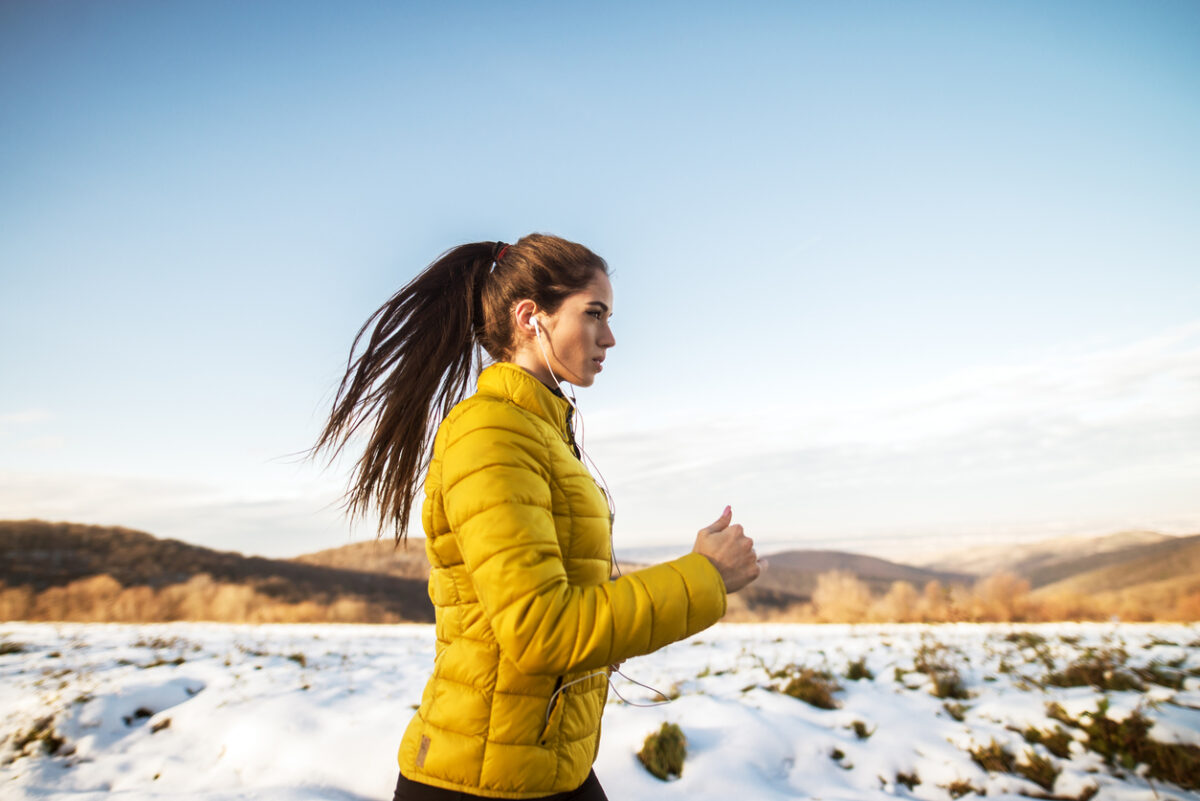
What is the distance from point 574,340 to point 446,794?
120 centimetres

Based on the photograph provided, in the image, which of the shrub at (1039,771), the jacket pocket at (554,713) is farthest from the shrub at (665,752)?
the jacket pocket at (554,713)

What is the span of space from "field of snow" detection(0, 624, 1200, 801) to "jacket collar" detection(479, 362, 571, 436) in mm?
2860

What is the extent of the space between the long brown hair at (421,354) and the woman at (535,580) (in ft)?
0.88

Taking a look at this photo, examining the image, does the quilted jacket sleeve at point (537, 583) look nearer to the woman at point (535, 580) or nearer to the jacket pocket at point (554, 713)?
the woman at point (535, 580)

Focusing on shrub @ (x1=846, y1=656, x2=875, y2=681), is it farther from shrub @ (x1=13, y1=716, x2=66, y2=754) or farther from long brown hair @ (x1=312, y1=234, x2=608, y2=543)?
shrub @ (x1=13, y1=716, x2=66, y2=754)

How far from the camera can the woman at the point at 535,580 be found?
1301 mm

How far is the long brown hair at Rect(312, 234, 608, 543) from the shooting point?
7.36 ft

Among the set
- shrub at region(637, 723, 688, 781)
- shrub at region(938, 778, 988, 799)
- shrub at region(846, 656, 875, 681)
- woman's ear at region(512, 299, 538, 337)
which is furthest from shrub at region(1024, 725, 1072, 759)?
woman's ear at region(512, 299, 538, 337)

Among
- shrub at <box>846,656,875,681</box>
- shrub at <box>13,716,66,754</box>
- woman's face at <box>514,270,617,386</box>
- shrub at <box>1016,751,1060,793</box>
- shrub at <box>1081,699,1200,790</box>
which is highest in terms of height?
woman's face at <box>514,270,617,386</box>

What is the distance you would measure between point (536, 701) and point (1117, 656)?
222 inches

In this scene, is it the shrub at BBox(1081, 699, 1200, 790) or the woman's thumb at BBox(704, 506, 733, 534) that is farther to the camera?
the shrub at BBox(1081, 699, 1200, 790)

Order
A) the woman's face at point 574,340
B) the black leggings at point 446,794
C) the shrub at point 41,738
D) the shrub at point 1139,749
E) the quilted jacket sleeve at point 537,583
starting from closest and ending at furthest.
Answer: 1. the quilted jacket sleeve at point 537,583
2. the black leggings at point 446,794
3. the woman's face at point 574,340
4. the shrub at point 1139,749
5. the shrub at point 41,738

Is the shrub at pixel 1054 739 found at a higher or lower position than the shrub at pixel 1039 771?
higher

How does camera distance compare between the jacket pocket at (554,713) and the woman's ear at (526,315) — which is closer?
the jacket pocket at (554,713)
